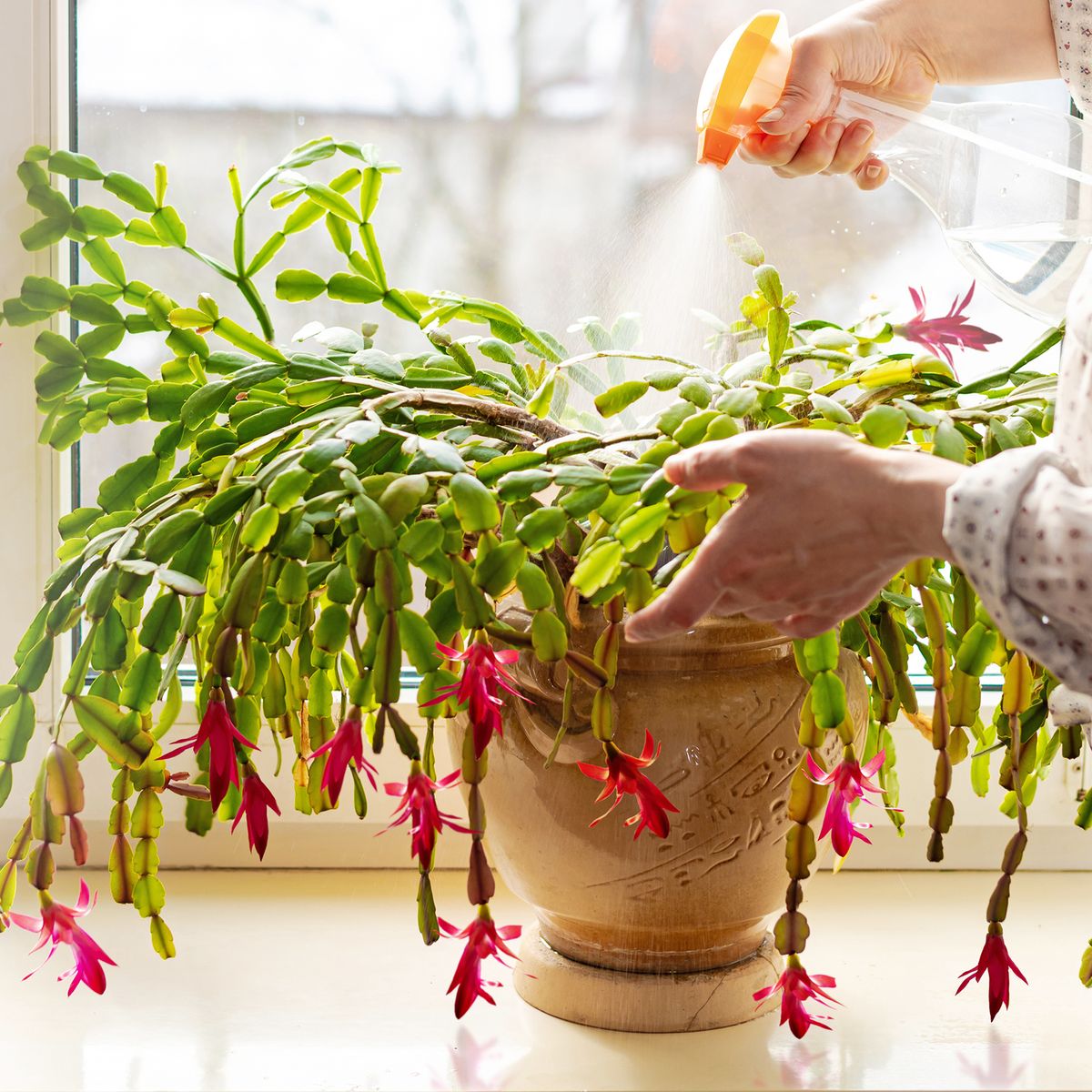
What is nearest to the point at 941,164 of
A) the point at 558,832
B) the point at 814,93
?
the point at 814,93

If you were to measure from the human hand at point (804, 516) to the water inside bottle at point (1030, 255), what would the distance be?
0.47m

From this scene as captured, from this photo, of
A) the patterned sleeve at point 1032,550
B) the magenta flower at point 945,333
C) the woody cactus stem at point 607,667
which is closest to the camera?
the patterned sleeve at point 1032,550

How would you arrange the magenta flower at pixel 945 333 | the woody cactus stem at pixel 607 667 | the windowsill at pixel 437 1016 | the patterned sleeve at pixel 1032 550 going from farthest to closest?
the magenta flower at pixel 945 333 < the windowsill at pixel 437 1016 < the woody cactus stem at pixel 607 667 < the patterned sleeve at pixel 1032 550

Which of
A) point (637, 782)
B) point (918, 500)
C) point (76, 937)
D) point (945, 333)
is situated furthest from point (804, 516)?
point (945, 333)

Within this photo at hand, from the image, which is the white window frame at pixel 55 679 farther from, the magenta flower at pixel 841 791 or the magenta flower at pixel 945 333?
the magenta flower at pixel 841 791

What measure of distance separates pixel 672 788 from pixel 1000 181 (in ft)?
1.81

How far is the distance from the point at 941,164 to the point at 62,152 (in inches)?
26.8

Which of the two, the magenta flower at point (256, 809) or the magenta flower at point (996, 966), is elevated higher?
the magenta flower at point (256, 809)

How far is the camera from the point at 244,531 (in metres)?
0.58

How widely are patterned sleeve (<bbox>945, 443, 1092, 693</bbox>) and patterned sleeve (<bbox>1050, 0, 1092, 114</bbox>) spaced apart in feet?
1.37

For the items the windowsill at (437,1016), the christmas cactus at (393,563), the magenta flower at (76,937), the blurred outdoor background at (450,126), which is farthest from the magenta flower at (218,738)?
the blurred outdoor background at (450,126)

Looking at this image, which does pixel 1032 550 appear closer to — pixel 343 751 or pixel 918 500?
pixel 918 500

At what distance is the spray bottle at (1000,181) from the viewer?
91 cm

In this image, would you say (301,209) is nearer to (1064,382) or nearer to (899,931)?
(1064,382)
